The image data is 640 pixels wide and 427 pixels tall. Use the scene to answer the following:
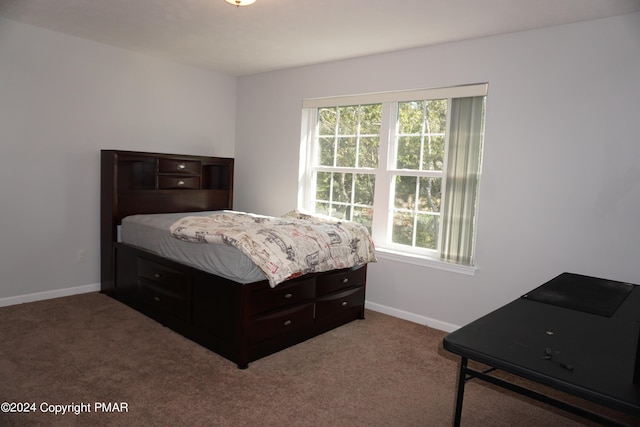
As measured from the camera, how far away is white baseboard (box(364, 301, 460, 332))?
12.0 feet

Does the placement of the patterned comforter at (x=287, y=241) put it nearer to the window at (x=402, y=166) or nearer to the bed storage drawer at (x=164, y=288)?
the bed storage drawer at (x=164, y=288)

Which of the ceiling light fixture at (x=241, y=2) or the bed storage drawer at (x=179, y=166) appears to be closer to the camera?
the ceiling light fixture at (x=241, y=2)

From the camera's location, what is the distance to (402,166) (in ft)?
13.2

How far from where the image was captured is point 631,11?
2758 mm

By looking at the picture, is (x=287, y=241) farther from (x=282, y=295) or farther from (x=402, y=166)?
(x=402, y=166)

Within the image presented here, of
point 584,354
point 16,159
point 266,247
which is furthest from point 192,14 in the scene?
point 584,354

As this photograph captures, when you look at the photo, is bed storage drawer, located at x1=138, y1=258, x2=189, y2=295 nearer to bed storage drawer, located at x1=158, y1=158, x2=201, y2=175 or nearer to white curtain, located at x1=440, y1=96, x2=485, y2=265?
bed storage drawer, located at x1=158, y1=158, x2=201, y2=175

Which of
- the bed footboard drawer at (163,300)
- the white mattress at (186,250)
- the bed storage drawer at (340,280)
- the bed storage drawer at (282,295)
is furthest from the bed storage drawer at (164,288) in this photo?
the bed storage drawer at (340,280)

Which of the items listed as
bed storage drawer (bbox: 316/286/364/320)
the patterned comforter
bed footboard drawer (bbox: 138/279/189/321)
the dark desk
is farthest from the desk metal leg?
bed footboard drawer (bbox: 138/279/189/321)

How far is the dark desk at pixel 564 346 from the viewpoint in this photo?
127 centimetres

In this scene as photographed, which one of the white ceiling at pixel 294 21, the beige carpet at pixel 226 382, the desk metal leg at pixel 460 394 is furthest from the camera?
the white ceiling at pixel 294 21

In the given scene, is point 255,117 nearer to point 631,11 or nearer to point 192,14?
point 192,14

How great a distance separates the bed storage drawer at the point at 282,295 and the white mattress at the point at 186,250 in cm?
13

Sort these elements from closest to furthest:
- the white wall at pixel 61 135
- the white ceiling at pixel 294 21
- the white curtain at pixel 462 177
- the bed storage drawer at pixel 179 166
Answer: the white ceiling at pixel 294 21 < the white curtain at pixel 462 177 < the white wall at pixel 61 135 < the bed storage drawer at pixel 179 166
